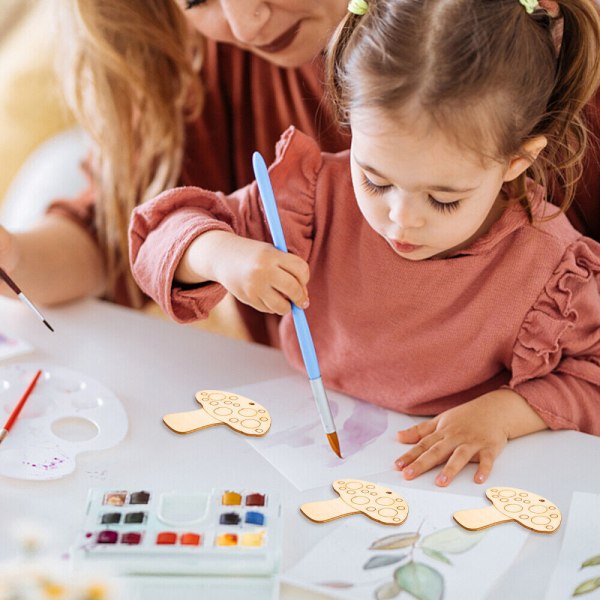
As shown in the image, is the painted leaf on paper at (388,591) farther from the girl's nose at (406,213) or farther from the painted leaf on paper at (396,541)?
the girl's nose at (406,213)

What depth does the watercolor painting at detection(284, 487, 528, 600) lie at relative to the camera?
637 millimetres

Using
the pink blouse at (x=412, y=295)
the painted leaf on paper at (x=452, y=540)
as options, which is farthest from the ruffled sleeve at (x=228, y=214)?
the painted leaf on paper at (x=452, y=540)

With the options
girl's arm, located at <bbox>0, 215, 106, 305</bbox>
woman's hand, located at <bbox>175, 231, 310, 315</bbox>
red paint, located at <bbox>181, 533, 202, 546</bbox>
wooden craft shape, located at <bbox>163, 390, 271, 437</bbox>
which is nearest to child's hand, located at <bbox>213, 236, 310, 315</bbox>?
woman's hand, located at <bbox>175, 231, 310, 315</bbox>

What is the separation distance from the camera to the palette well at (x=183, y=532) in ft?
2.08

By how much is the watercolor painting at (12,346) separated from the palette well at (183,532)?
0.29 metres

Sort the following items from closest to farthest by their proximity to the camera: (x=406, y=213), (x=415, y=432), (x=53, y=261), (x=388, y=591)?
(x=388, y=591) < (x=406, y=213) < (x=415, y=432) < (x=53, y=261)

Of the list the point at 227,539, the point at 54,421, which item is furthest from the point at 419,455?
the point at 54,421

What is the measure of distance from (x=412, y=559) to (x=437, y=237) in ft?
0.89

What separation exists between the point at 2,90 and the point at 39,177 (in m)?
0.33

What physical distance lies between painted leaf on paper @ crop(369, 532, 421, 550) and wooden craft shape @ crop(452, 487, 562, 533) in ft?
0.15

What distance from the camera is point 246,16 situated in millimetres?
912

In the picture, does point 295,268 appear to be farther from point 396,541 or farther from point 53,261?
point 53,261

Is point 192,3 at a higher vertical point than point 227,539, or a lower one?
higher

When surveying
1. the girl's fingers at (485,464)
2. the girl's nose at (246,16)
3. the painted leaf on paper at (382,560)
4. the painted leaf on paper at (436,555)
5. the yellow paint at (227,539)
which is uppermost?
the girl's nose at (246,16)
